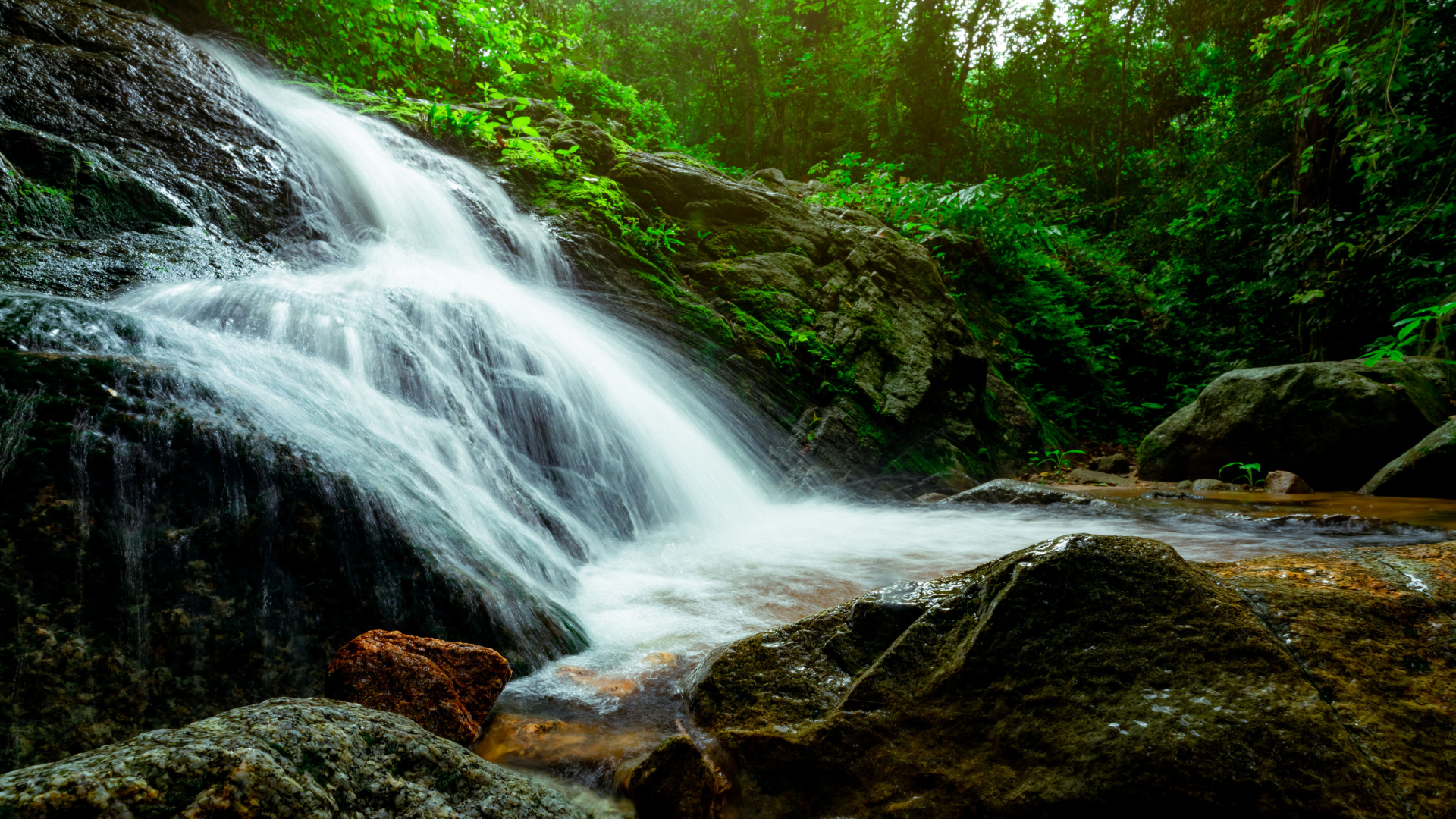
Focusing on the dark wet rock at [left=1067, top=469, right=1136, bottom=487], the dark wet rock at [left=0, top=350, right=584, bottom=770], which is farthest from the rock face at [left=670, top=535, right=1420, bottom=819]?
the dark wet rock at [left=1067, top=469, right=1136, bottom=487]

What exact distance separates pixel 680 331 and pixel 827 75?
530 inches

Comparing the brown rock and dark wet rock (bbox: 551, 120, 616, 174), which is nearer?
the brown rock

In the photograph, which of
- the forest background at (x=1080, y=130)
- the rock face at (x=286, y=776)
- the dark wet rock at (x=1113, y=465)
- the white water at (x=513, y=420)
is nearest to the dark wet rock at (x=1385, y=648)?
the white water at (x=513, y=420)

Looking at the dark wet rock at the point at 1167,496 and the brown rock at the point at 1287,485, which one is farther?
the brown rock at the point at 1287,485

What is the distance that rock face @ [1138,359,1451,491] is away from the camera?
573 centimetres

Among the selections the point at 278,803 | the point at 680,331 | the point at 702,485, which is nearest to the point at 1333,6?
the point at 680,331

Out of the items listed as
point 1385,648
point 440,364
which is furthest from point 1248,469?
point 440,364

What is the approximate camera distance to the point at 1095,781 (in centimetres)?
150

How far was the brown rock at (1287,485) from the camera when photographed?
5.68 meters

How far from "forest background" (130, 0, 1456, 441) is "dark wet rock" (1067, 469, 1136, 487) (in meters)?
1.82

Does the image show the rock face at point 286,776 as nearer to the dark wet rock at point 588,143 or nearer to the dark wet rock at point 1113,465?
the dark wet rock at point 588,143

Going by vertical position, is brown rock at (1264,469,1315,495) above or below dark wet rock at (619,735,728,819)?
above

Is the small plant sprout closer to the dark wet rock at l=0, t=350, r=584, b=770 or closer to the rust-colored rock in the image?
the dark wet rock at l=0, t=350, r=584, b=770

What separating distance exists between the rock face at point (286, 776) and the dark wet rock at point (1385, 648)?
6.06 feet
